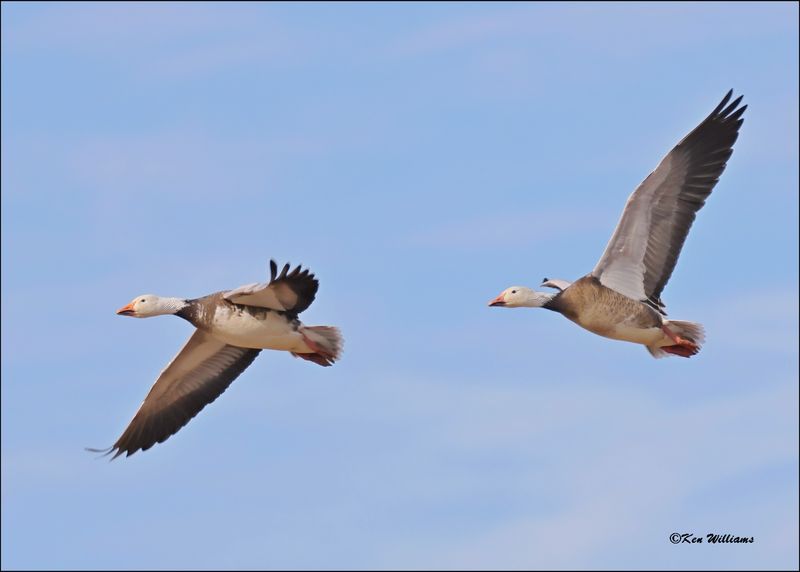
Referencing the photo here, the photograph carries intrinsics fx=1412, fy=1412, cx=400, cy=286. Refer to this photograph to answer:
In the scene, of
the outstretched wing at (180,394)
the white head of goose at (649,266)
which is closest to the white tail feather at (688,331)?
the white head of goose at (649,266)

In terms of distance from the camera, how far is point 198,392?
14.8 m

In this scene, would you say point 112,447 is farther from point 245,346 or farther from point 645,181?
point 645,181

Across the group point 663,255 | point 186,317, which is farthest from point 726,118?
point 186,317

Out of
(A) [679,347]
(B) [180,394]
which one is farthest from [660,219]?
(B) [180,394]

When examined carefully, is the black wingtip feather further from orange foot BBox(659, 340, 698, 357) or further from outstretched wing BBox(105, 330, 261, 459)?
outstretched wing BBox(105, 330, 261, 459)

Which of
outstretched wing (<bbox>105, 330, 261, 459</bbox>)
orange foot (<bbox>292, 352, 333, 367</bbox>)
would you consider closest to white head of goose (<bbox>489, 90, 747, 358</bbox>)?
orange foot (<bbox>292, 352, 333, 367</bbox>)

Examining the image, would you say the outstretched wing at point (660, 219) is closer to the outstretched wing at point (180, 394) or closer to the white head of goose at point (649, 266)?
the white head of goose at point (649, 266)

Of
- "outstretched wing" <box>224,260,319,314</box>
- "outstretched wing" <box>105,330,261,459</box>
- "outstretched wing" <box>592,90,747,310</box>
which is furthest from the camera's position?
"outstretched wing" <box>105,330,261,459</box>

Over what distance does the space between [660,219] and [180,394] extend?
527cm

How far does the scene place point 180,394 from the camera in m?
14.8

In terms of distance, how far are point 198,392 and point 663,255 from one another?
16.4ft

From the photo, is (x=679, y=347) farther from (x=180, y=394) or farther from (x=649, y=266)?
(x=180, y=394)

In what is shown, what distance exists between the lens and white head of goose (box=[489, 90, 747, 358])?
44.2ft

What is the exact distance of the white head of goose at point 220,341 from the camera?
12797 millimetres
